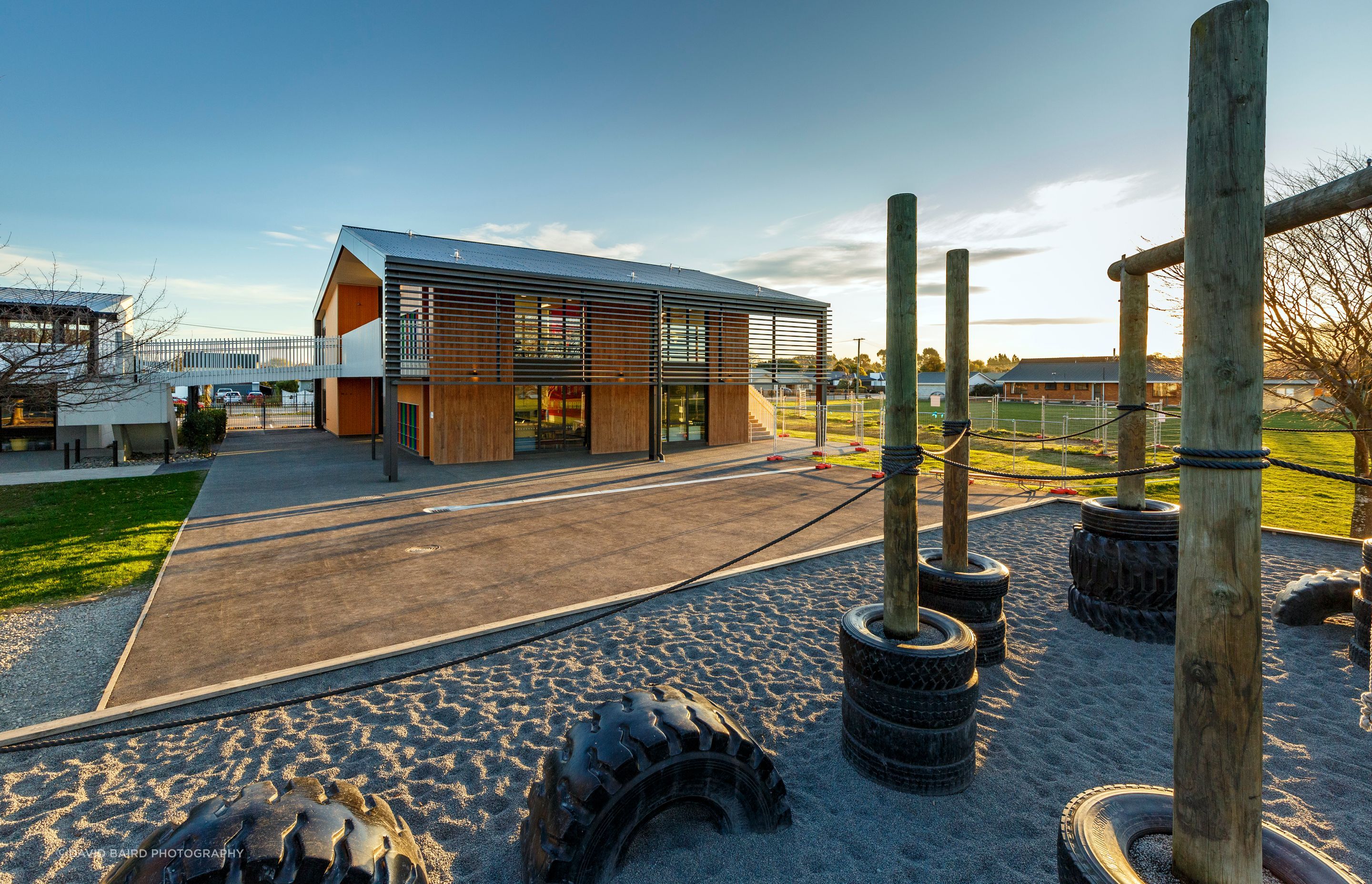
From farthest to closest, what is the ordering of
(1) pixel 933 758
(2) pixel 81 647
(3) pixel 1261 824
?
1. (2) pixel 81 647
2. (1) pixel 933 758
3. (3) pixel 1261 824

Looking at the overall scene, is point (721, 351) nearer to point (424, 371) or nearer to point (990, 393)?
point (424, 371)

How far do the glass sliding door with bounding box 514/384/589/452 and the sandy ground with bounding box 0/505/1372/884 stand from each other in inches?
577

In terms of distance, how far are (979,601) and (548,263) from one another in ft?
62.9

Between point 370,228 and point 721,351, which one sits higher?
point 370,228

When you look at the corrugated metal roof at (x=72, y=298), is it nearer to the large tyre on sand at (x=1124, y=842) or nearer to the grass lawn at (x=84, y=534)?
the grass lawn at (x=84, y=534)

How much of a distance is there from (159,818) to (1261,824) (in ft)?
15.5

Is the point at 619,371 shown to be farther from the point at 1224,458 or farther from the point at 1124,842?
the point at 1224,458

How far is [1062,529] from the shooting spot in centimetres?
941

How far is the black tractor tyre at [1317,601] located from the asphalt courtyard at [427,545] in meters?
4.63

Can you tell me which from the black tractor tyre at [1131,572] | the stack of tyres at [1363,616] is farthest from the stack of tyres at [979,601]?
the stack of tyres at [1363,616]

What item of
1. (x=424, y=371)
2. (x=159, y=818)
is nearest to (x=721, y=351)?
(x=424, y=371)

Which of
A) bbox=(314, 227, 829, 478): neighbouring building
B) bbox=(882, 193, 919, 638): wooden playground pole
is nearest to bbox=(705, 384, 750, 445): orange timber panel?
bbox=(314, 227, 829, 478): neighbouring building

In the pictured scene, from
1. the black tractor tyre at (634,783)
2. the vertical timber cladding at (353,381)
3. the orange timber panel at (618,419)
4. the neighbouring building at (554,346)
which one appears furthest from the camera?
the vertical timber cladding at (353,381)

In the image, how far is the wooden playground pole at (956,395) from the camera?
5008 mm
